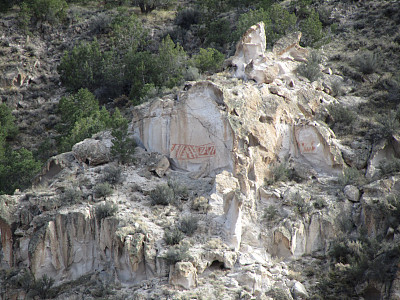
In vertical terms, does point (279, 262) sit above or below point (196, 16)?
below

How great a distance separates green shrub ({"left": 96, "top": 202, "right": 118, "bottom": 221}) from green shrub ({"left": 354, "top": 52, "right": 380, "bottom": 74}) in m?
16.4

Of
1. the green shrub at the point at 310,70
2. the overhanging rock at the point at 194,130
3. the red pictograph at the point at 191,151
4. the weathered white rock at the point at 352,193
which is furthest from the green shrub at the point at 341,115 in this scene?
the red pictograph at the point at 191,151

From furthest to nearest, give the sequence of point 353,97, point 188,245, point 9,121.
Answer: point 9,121 < point 353,97 < point 188,245

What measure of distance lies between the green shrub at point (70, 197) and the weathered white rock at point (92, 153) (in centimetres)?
245

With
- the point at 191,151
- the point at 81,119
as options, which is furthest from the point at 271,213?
the point at 81,119

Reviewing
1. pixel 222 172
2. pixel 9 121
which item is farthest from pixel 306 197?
pixel 9 121

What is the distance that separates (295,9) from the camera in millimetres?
41125

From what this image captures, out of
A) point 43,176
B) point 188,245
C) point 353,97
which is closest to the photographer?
point 188,245

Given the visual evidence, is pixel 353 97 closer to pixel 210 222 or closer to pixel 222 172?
pixel 222 172

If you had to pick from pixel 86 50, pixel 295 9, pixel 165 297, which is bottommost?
pixel 165 297

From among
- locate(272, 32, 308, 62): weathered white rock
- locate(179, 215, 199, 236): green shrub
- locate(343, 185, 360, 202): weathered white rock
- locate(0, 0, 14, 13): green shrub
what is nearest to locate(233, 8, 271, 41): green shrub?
locate(272, 32, 308, 62): weathered white rock

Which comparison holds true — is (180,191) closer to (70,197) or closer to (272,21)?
(70,197)

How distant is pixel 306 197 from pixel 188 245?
5.07 m

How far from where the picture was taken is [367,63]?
32844 millimetres
